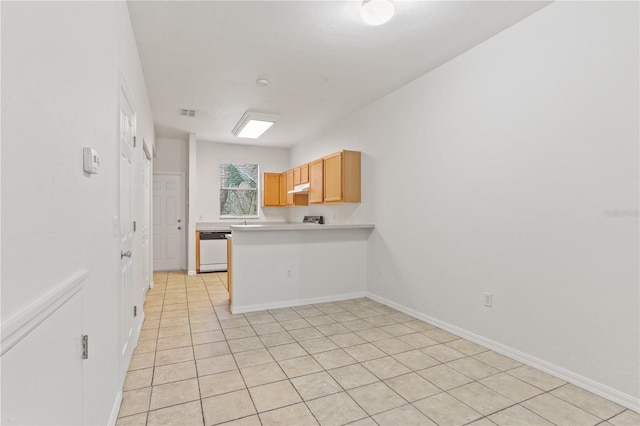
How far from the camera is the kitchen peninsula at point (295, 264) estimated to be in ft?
13.2

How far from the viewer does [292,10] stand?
99.2 inches

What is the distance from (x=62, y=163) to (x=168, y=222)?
20.2ft

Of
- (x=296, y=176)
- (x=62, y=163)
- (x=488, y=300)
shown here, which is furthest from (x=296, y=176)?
(x=62, y=163)

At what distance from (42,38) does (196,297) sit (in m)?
4.21

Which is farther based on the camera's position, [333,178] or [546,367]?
[333,178]

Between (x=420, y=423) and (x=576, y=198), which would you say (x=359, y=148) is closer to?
(x=576, y=198)

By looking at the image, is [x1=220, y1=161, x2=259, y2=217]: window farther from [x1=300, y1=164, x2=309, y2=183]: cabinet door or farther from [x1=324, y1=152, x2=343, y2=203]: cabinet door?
[x1=324, y1=152, x2=343, y2=203]: cabinet door

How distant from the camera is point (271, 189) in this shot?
734cm

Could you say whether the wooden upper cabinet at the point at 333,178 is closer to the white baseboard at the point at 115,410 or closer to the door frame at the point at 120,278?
the door frame at the point at 120,278

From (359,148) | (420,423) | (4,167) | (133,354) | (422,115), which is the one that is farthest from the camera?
(359,148)

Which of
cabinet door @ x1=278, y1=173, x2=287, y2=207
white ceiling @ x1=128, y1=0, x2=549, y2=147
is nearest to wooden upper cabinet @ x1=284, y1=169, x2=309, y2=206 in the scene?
cabinet door @ x1=278, y1=173, x2=287, y2=207

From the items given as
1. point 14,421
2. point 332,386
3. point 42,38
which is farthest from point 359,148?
point 14,421

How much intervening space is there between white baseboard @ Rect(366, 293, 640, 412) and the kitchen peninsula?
1.21 metres

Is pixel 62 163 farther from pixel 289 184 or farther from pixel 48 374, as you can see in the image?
pixel 289 184
